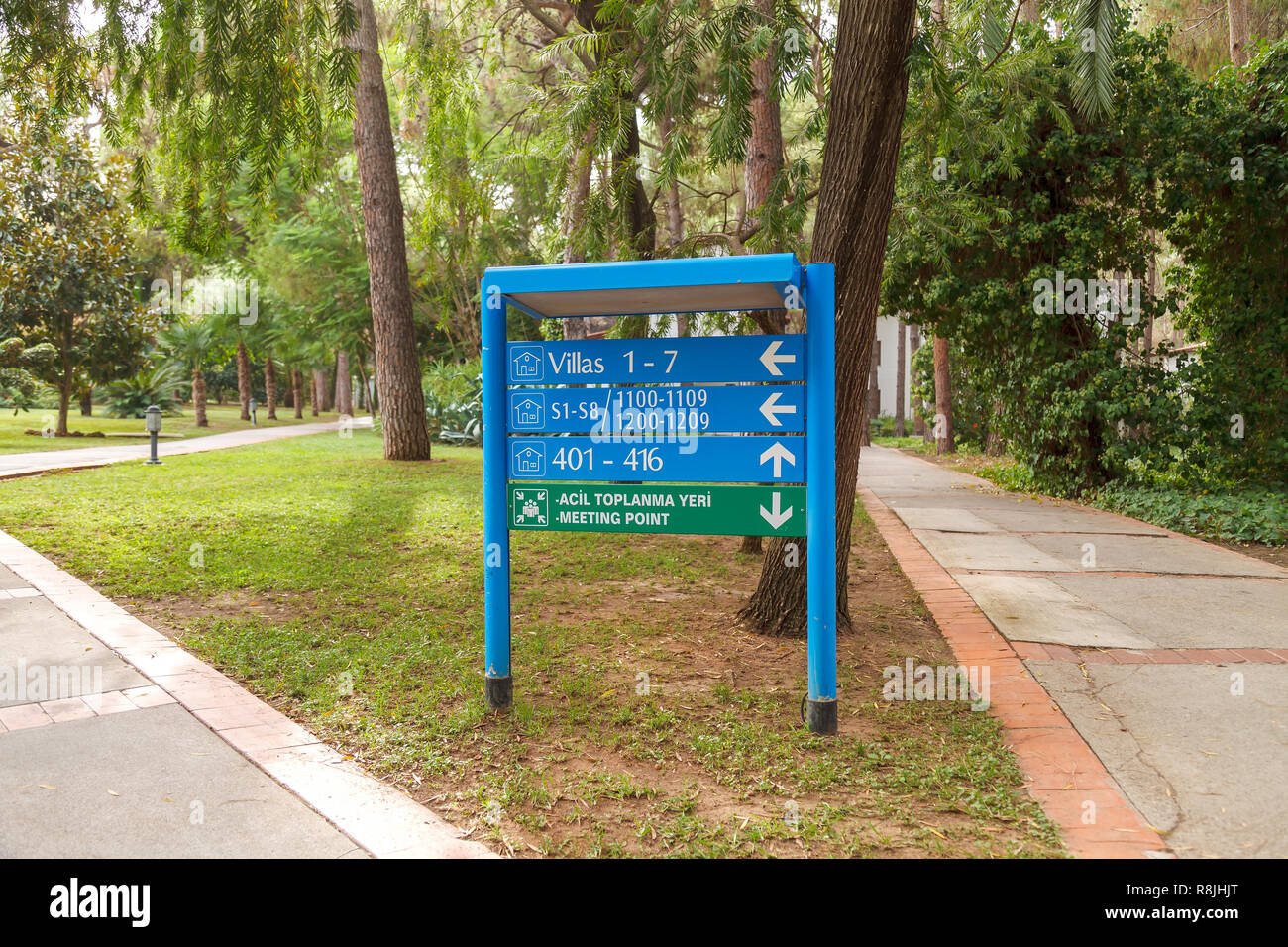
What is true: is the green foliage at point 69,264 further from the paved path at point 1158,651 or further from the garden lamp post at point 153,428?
the paved path at point 1158,651

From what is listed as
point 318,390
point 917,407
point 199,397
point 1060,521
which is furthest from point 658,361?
point 318,390

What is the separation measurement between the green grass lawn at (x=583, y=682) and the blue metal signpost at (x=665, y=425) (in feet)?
1.33

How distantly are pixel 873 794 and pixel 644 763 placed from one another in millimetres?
880

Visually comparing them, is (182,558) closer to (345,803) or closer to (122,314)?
(345,803)

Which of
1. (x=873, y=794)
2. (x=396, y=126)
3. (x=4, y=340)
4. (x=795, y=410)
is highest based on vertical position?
(x=396, y=126)

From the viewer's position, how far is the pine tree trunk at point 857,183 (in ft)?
15.9

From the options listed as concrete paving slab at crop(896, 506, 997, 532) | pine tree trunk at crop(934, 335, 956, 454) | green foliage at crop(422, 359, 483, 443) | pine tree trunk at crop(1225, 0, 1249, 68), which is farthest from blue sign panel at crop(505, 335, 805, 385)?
pine tree trunk at crop(934, 335, 956, 454)

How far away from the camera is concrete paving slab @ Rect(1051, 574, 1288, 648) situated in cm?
516

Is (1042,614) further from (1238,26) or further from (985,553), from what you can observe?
(1238,26)

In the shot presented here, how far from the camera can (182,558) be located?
293 inches

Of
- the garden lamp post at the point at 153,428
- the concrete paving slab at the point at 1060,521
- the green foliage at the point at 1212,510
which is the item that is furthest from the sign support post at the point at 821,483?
the garden lamp post at the point at 153,428

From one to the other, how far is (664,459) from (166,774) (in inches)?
89.5

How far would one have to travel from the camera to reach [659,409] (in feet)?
13.1

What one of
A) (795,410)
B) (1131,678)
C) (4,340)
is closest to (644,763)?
(795,410)
